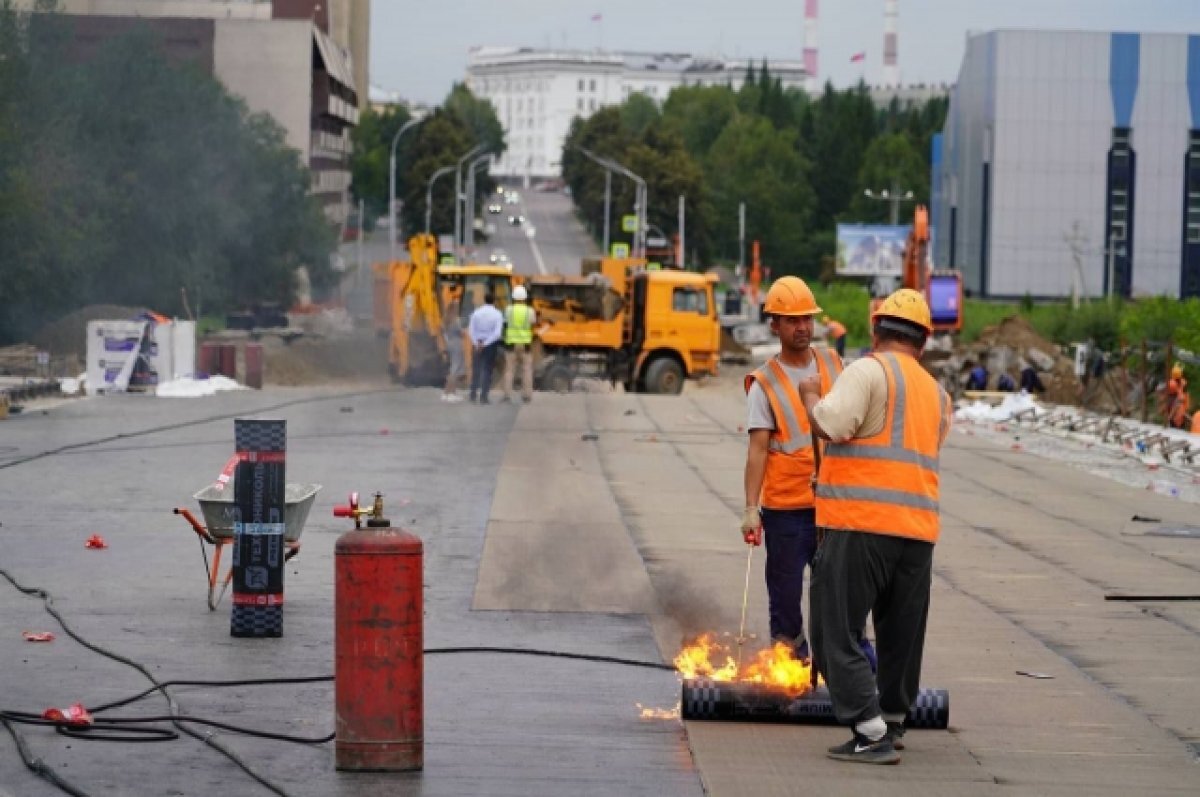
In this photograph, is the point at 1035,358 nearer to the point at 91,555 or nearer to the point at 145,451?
the point at 145,451

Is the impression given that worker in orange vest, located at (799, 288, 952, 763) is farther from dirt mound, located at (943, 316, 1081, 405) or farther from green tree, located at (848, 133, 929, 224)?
green tree, located at (848, 133, 929, 224)

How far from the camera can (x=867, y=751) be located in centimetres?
797

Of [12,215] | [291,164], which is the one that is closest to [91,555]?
[12,215]

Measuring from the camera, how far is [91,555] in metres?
13.8

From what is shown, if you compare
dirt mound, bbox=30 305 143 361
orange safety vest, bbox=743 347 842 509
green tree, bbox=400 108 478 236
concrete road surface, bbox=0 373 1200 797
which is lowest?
dirt mound, bbox=30 305 143 361

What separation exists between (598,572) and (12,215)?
40454mm

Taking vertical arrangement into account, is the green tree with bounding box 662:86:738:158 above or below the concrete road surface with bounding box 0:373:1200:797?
above

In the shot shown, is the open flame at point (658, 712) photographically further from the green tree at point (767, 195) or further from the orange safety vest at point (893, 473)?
the green tree at point (767, 195)

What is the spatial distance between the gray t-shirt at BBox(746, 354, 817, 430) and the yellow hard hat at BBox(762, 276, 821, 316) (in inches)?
8.9

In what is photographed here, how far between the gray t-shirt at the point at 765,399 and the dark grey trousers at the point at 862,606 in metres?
1.01

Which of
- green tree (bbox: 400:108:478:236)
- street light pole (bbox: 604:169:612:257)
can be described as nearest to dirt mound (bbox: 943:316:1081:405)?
street light pole (bbox: 604:169:612:257)

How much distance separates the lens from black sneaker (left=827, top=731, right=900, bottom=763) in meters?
7.96

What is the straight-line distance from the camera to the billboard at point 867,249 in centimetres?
12625

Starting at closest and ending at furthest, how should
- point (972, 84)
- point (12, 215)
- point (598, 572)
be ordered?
point (598, 572)
point (12, 215)
point (972, 84)
